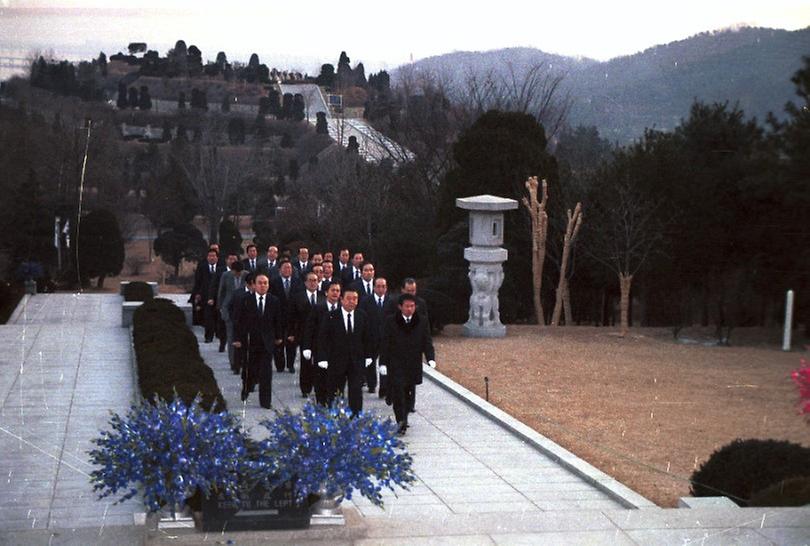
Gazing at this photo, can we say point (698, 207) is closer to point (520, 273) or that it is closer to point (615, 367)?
point (520, 273)

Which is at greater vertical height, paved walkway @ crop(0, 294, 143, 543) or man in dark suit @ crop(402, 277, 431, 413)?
man in dark suit @ crop(402, 277, 431, 413)

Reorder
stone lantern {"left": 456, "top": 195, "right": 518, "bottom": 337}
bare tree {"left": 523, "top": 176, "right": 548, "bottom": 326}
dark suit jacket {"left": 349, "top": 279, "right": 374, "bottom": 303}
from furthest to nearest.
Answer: bare tree {"left": 523, "top": 176, "right": 548, "bottom": 326} < stone lantern {"left": 456, "top": 195, "right": 518, "bottom": 337} < dark suit jacket {"left": 349, "top": 279, "right": 374, "bottom": 303}

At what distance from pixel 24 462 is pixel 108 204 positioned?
3655cm

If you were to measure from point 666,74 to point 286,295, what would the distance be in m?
28.4

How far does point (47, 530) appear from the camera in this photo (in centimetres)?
782

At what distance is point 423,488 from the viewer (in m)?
10.4

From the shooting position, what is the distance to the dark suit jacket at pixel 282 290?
16.3 m

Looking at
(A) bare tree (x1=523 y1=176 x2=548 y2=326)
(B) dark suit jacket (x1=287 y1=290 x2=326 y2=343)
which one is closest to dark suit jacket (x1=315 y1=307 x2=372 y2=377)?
(B) dark suit jacket (x1=287 y1=290 x2=326 y2=343)

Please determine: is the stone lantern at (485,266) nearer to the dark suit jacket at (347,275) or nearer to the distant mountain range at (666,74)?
the dark suit jacket at (347,275)

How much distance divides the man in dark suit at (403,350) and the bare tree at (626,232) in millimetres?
13353

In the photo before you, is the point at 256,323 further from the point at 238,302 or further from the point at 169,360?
the point at 169,360

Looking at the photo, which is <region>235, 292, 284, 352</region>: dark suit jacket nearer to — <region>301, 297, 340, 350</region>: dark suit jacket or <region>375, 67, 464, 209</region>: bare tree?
<region>301, 297, 340, 350</region>: dark suit jacket

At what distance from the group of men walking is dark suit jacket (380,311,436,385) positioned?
0.01m

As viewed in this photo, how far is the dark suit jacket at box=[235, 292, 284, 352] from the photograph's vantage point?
14.3 metres
